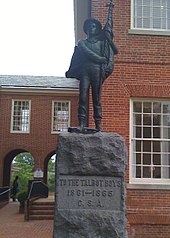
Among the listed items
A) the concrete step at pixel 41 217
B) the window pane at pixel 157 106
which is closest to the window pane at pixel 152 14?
the window pane at pixel 157 106

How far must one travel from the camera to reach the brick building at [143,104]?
9.70 m

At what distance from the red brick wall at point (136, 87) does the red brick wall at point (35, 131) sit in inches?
525

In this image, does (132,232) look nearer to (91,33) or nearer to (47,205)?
(91,33)

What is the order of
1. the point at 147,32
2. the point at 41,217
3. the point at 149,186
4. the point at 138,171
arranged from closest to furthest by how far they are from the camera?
the point at 149,186 → the point at 138,171 → the point at 147,32 → the point at 41,217

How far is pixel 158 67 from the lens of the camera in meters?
10.5

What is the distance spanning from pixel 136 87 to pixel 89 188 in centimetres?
557

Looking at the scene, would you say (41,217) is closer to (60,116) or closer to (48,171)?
(60,116)

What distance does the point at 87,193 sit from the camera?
16.9 feet

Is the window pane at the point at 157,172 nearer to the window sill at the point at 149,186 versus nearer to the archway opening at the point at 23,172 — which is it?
the window sill at the point at 149,186

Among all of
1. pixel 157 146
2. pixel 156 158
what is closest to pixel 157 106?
pixel 157 146

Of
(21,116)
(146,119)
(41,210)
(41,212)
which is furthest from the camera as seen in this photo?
(21,116)

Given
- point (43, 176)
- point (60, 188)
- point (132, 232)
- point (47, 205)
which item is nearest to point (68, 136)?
point (60, 188)

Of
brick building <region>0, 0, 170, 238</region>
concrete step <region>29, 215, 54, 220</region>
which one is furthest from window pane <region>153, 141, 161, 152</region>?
concrete step <region>29, 215, 54, 220</region>

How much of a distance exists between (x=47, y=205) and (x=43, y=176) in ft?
25.4
